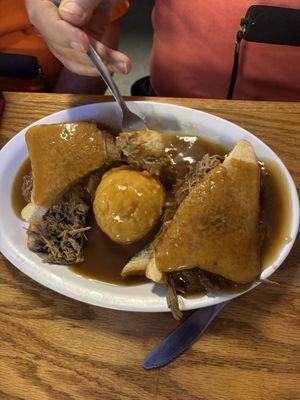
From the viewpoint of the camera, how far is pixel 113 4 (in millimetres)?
1046

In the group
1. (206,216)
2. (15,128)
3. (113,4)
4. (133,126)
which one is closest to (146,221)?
(206,216)

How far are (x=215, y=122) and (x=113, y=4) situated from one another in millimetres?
386

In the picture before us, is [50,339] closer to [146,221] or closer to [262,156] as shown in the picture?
[146,221]

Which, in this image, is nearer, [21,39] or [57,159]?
[57,159]

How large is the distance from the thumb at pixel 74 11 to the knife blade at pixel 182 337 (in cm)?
61

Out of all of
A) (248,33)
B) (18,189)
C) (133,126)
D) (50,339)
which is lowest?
(50,339)

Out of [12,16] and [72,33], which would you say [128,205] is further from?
[12,16]

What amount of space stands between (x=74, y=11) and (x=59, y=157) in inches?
11.5

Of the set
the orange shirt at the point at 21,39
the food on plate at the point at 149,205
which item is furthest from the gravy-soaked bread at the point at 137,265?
the orange shirt at the point at 21,39

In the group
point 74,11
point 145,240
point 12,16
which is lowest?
point 145,240

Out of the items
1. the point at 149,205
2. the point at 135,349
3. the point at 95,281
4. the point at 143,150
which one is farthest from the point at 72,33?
the point at 135,349

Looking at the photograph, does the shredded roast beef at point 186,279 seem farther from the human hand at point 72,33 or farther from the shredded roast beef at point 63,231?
the human hand at point 72,33

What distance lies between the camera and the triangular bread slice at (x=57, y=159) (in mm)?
863

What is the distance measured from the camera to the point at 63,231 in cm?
86
